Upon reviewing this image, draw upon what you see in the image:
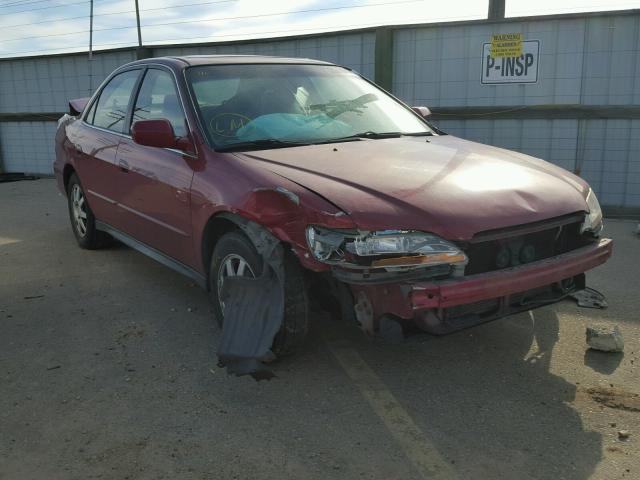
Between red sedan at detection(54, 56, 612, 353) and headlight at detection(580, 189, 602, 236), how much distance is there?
0.04ft

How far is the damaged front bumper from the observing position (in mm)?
2650

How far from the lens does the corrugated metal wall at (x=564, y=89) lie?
6.89 m

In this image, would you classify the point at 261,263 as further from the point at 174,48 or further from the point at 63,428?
the point at 174,48

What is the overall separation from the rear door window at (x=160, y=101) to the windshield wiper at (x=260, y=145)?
0.38 m

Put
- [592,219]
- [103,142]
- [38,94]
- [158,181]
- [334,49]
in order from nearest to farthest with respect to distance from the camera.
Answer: [592,219] < [158,181] < [103,142] < [334,49] < [38,94]

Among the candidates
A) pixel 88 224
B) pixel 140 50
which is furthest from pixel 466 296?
pixel 140 50

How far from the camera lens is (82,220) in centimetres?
574

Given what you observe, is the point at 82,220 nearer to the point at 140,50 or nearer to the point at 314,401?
the point at 314,401

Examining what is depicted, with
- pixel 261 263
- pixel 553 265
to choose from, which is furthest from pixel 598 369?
pixel 261 263

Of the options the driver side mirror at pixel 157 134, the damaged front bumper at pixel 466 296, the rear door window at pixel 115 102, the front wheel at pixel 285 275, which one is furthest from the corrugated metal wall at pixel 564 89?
the front wheel at pixel 285 275

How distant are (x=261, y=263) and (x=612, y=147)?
18.1ft

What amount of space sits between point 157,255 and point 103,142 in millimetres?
1242

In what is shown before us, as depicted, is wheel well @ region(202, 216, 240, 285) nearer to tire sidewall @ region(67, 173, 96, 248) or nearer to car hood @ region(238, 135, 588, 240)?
car hood @ region(238, 135, 588, 240)

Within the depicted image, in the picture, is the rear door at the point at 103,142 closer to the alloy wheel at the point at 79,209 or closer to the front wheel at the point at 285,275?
the alloy wheel at the point at 79,209
